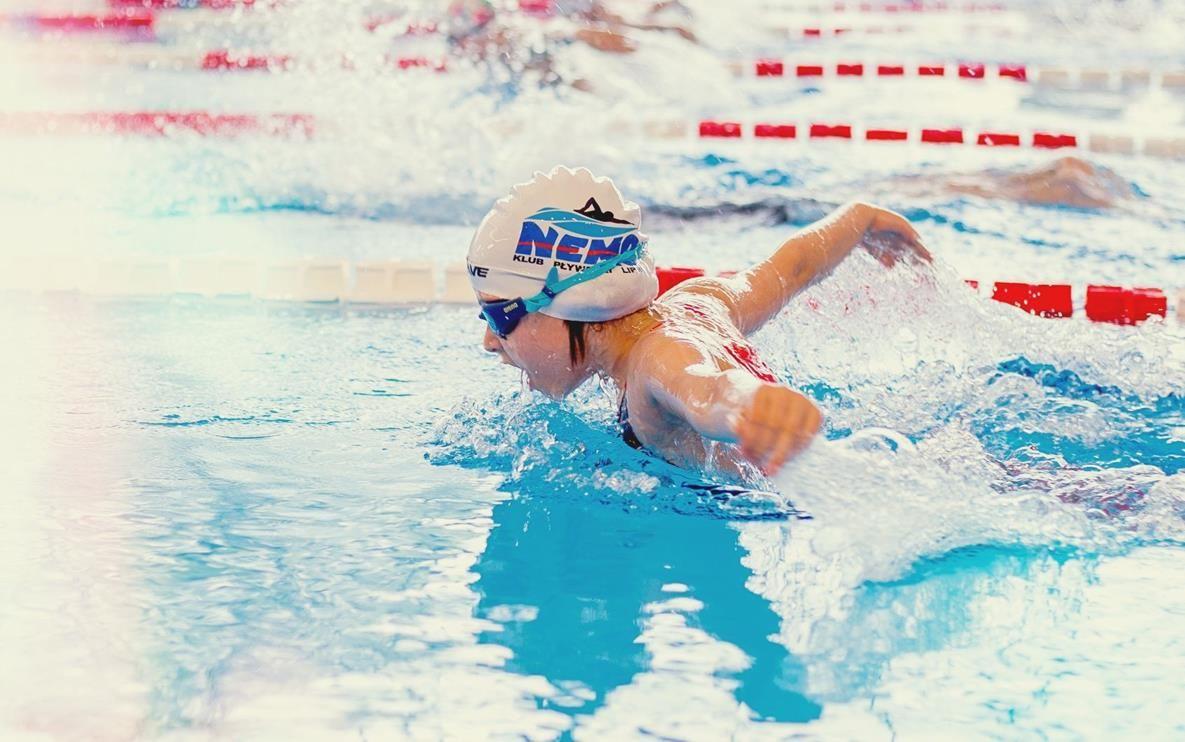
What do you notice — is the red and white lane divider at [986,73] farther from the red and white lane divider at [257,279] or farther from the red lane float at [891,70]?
the red and white lane divider at [257,279]

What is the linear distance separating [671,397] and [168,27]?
9734 mm

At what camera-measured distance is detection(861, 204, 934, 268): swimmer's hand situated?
117 inches

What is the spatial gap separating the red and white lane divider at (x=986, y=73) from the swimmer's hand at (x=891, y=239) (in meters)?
7.25

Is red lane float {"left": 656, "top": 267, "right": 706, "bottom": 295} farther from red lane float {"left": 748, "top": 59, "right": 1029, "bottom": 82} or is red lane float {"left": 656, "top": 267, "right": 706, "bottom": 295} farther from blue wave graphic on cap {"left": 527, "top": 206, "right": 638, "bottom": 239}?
red lane float {"left": 748, "top": 59, "right": 1029, "bottom": 82}

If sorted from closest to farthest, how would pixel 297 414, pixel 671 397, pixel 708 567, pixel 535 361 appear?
pixel 671 397
pixel 708 567
pixel 535 361
pixel 297 414

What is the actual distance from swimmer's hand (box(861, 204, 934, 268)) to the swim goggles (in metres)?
0.72

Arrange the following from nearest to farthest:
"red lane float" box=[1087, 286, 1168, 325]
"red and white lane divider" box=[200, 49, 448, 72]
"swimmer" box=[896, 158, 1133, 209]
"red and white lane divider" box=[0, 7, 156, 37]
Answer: "red lane float" box=[1087, 286, 1168, 325]
"swimmer" box=[896, 158, 1133, 209]
"red and white lane divider" box=[200, 49, 448, 72]
"red and white lane divider" box=[0, 7, 156, 37]

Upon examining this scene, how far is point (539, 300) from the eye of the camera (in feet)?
7.98

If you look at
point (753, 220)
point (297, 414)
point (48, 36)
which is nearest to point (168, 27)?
point (48, 36)

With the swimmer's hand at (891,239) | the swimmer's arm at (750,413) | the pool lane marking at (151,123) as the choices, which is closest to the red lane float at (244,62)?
the pool lane marking at (151,123)

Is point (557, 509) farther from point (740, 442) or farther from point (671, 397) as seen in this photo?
point (740, 442)

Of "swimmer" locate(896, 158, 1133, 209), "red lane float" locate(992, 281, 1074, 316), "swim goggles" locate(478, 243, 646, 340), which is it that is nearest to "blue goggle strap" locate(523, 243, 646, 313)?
"swim goggles" locate(478, 243, 646, 340)

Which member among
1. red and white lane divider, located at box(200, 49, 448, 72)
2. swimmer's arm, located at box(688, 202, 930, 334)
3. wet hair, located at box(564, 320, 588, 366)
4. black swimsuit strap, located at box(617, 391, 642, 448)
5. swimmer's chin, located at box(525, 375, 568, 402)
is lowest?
black swimsuit strap, located at box(617, 391, 642, 448)

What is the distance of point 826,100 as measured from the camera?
30.5ft
